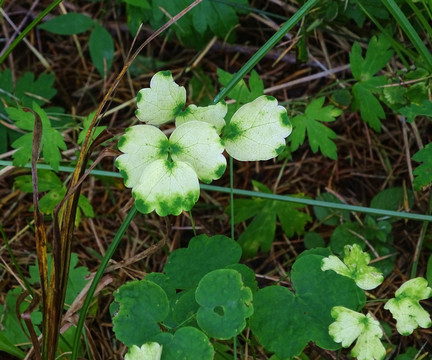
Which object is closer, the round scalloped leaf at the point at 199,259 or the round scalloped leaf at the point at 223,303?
the round scalloped leaf at the point at 223,303

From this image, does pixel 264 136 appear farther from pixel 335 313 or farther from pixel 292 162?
pixel 292 162

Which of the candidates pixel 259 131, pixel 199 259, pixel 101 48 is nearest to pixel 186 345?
pixel 199 259

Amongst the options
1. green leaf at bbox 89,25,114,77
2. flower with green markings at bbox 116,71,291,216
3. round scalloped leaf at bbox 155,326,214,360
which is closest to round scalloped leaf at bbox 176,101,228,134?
flower with green markings at bbox 116,71,291,216

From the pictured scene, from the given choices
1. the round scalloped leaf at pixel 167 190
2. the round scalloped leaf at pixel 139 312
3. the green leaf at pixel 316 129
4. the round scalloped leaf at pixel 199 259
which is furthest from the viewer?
the green leaf at pixel 316 129

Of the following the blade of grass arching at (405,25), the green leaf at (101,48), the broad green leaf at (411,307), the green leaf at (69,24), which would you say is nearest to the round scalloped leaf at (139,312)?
the broad green leaf at (411,307)

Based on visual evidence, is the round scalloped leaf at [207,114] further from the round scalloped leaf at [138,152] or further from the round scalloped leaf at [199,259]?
the round scalloped leaf at [199,259]

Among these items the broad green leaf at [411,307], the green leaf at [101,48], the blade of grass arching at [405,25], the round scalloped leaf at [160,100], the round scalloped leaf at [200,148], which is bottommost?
the broad green leaf at [411,307]

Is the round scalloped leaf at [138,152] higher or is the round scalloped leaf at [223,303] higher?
the round scalloped leaf at [138,152]
